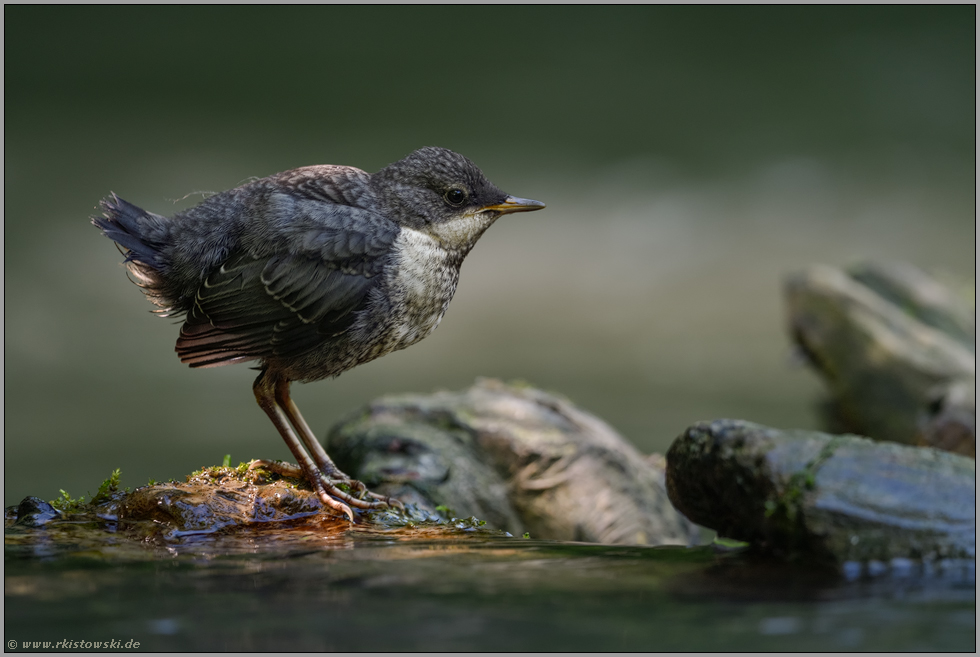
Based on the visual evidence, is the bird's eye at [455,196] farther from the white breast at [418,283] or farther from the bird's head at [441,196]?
the white breast at [418,283]

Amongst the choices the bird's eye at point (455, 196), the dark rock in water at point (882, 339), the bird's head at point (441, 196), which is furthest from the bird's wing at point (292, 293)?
the dark rock in water at point (882, 339)

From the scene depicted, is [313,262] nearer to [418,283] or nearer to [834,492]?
[418,283]

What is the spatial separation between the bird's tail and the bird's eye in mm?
1078

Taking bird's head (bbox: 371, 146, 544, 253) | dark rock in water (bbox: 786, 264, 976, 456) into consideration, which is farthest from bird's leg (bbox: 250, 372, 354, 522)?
dark rock in water (bbox: 786, 264, 976, 456)

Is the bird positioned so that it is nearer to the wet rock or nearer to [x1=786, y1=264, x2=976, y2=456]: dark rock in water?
the wet rock

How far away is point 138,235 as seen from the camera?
321cm

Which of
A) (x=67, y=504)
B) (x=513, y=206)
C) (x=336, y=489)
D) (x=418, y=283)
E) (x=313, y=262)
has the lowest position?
(x=336, y=489)

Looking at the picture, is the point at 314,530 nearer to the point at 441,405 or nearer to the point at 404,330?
the point at 404,330

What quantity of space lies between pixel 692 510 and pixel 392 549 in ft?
3.53

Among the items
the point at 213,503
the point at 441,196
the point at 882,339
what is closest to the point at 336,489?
the point at 213,503

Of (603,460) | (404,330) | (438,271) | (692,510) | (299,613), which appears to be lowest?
(603,460)

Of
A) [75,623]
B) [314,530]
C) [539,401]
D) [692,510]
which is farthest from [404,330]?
[539,401]

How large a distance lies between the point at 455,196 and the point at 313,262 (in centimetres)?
61

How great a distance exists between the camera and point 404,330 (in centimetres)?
319
